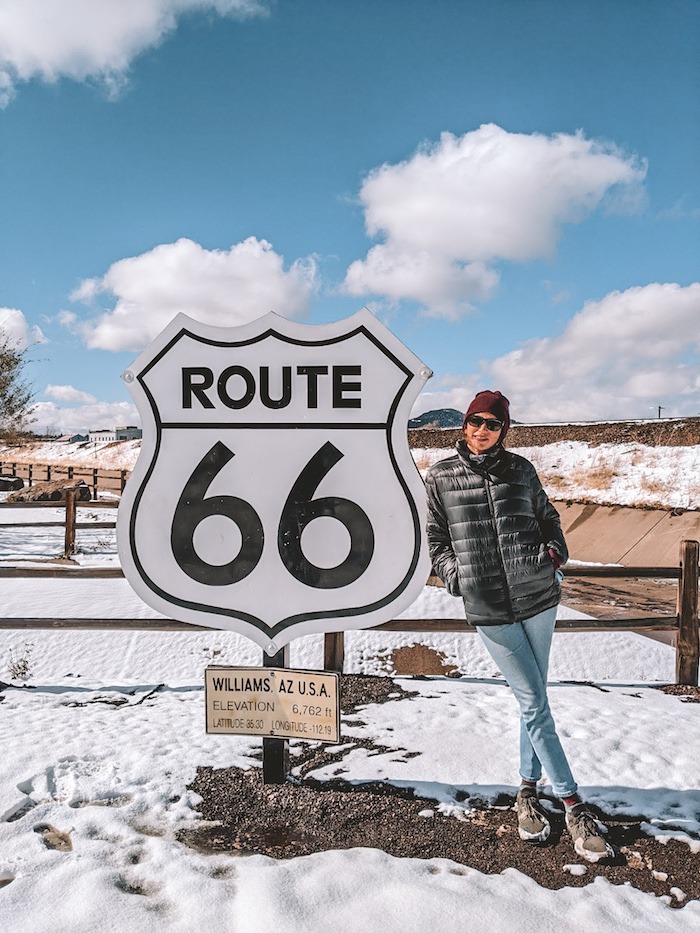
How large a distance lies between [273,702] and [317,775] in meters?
0.47

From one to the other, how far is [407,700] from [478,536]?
1805 mm

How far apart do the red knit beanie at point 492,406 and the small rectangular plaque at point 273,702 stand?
1.23m

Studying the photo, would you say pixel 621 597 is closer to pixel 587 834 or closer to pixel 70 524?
pixel 587 834

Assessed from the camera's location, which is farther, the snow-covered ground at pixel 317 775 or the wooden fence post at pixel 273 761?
the wooden fence post at pixel 273 761

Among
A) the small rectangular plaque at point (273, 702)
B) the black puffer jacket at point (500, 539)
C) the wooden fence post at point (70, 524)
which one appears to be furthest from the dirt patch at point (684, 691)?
the wooden fence post at point (70, 524)

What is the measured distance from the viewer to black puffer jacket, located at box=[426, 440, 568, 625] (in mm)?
2373

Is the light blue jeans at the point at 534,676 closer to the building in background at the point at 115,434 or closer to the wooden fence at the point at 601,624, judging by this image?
the wooden fence at the point at 601,624

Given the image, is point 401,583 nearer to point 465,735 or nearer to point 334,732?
point 334,732

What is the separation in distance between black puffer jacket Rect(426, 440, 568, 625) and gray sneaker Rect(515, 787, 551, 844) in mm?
724

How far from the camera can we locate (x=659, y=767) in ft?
9.73

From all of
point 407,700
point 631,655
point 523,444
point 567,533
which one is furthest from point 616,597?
point 523,444

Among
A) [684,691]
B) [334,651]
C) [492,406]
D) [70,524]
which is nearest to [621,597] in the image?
[684,691]

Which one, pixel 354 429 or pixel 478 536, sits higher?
pixel 354 429

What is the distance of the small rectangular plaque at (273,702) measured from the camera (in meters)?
2.62
